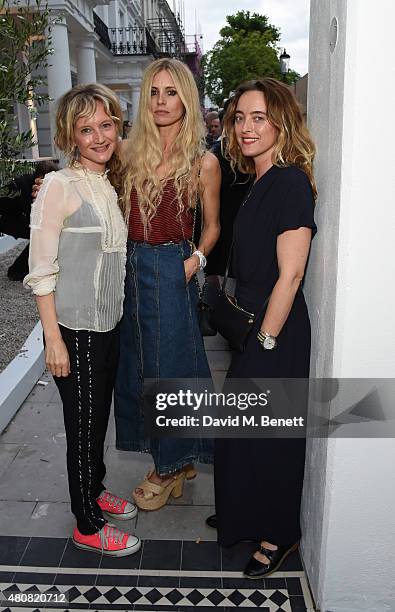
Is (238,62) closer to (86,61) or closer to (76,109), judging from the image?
(86,61)

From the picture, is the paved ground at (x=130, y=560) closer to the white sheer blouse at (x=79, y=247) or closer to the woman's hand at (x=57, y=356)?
the woman's hand at (x=57, y=356)

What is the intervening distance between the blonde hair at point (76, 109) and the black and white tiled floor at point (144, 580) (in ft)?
6.03

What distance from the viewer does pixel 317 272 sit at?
7.42 feet

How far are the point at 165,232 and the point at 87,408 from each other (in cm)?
87

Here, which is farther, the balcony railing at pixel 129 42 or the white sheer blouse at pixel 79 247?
the balcony railing at pixel 129 42

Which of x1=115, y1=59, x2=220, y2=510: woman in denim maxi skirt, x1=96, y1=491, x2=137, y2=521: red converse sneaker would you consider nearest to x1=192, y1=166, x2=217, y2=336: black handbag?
x1=115, y1=59, x2=220, y2=510: woman in denim maxi skirt

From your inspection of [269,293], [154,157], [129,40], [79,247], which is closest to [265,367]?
[269,293]

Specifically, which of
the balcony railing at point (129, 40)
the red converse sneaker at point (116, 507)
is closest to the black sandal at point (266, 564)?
the red converse sneaker at point (116, 507)

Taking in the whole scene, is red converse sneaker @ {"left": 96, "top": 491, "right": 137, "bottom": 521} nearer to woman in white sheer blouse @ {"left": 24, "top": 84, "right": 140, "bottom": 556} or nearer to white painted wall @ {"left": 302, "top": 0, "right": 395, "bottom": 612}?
woman in white sheer blouse @ {"left": 24, "top": 84, "right": 140, "bottom": 556}

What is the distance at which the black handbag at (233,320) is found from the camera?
91.6 inches

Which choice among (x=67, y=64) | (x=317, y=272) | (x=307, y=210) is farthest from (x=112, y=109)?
(x=67, y=64)

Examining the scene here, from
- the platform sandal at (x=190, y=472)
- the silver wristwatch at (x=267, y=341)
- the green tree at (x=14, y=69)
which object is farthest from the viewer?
the green tree at (x=14, y=69)

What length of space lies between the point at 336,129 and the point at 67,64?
44.9ft

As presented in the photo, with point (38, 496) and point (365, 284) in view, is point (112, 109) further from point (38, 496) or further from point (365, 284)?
point (38, 496)
